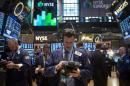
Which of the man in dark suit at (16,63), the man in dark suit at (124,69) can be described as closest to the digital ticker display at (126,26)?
the man in dark suit at (124,69)

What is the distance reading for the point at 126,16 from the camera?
9062 mm

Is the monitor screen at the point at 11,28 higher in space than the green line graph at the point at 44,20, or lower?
lower

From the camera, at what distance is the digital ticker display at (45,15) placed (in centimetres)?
1852

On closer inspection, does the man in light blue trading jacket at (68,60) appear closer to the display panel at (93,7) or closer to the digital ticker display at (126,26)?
the digital ticker display at (126,26)

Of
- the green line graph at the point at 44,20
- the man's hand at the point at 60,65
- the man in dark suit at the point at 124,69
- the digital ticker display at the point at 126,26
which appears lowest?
the man in dark suit at the point at 124,69

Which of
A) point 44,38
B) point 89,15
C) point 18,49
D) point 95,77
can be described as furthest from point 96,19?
point 18,49

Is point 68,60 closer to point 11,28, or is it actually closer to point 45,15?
point 11,28

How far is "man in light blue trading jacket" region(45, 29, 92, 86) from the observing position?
4754mm

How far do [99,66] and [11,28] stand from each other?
242 centimetres

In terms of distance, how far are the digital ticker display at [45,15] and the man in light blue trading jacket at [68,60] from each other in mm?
13305

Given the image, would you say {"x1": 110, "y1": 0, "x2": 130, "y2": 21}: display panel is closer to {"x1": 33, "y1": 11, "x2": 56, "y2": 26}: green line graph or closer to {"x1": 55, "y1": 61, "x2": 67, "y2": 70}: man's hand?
{"x1": 55, "y1": 61, "x2": 67, "y2": 70}: man's hand

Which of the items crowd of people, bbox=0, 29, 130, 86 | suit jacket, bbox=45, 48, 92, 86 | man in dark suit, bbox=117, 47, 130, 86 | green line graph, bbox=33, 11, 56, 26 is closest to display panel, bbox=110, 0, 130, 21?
crowd of people, bbox=0, 29, 130, 86

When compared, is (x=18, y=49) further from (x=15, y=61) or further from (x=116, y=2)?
(x=116, y=2)

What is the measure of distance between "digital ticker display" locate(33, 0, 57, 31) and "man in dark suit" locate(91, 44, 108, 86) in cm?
877
